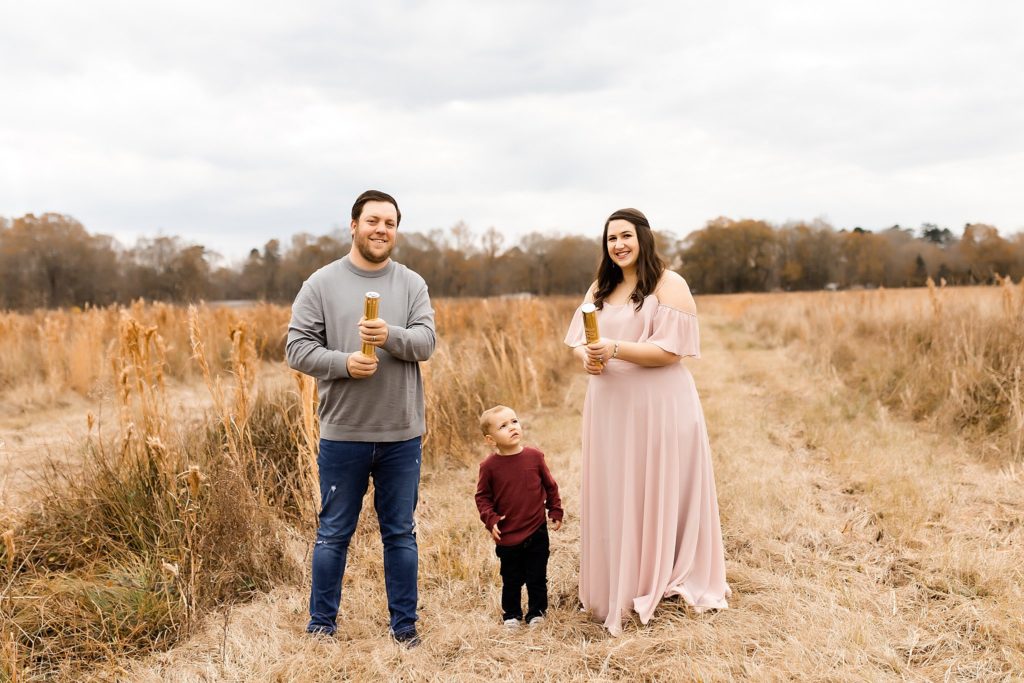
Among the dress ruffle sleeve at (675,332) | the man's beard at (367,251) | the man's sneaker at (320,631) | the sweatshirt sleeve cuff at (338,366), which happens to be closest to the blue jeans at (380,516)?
the man's sneaker at (320,631)

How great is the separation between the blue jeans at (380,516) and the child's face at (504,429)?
12.5 inches

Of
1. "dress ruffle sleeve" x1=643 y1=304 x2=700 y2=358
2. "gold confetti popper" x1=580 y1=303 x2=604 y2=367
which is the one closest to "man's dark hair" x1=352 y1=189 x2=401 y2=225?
"gold confetti popper" x1=580 y1=303 x2=604 y2=367

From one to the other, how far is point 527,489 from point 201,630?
1.50 metres

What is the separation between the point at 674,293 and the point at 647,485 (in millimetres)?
826

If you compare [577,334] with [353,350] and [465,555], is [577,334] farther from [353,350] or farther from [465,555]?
[465,555]

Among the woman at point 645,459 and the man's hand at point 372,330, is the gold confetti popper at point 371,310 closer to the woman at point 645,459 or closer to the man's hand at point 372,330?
the man's hand at point 372,330

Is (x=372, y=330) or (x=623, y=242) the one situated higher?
(x=623, y=242)

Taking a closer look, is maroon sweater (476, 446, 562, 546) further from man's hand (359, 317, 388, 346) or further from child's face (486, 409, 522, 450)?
man's hand (359, 317, 388, 346)

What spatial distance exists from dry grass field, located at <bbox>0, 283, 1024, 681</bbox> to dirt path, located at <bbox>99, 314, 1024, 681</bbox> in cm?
1

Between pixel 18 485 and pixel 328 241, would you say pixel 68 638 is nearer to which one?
pixel 18 485

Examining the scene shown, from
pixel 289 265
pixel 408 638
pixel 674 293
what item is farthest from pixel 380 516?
pixel 289 265

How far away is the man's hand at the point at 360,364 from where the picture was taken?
242 centimetres

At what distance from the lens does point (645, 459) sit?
2.81m

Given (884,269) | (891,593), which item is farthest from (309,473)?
(884,269)
